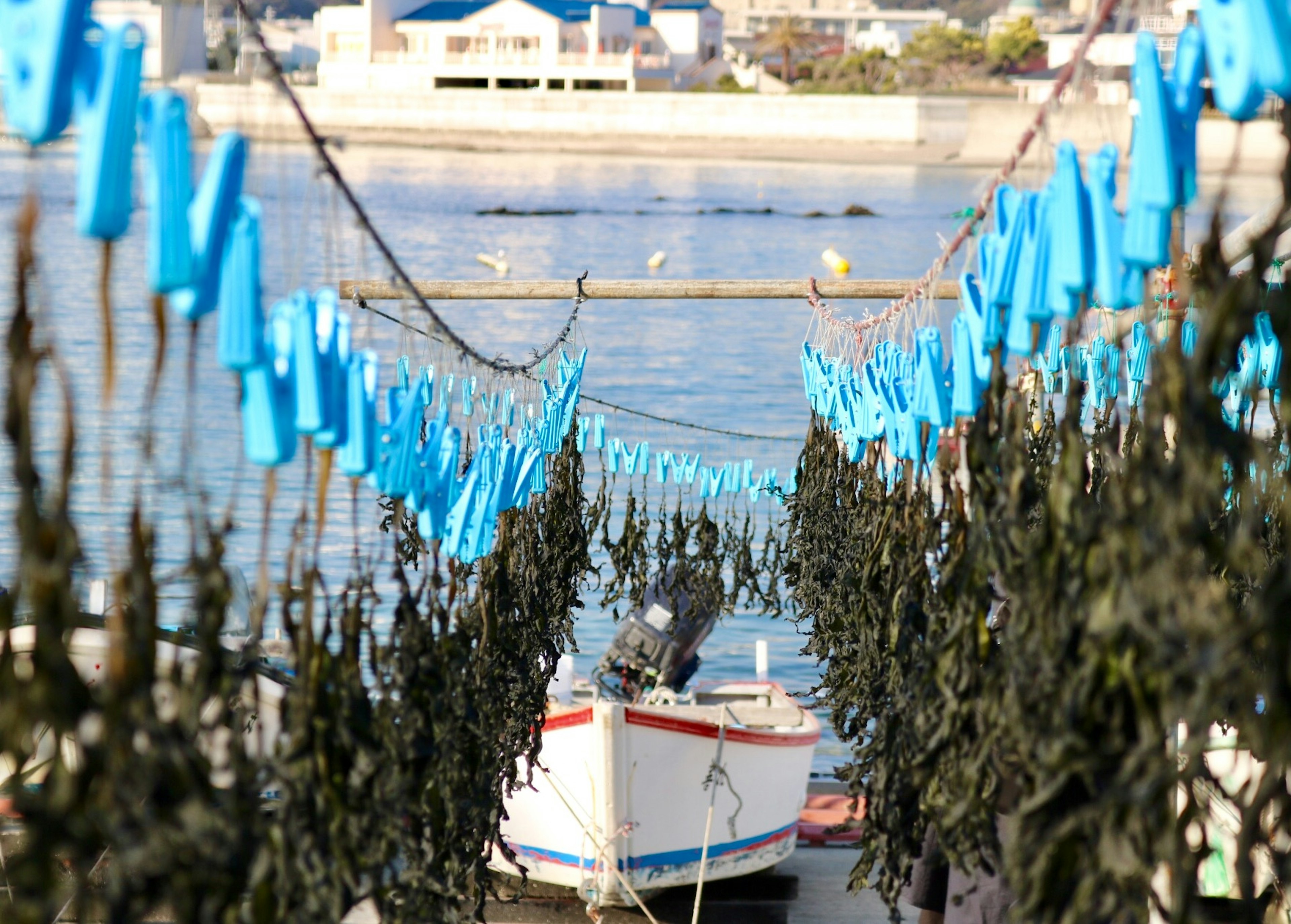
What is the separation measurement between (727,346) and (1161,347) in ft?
101

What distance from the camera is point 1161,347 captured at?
2.82 meters

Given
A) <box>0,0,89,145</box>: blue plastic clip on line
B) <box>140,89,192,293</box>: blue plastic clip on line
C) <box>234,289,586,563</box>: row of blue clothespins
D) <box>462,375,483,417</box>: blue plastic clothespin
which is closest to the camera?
<box>0,0,89,145</box>: blue plastic clip on line

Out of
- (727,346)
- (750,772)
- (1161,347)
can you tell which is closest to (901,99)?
(727,346)

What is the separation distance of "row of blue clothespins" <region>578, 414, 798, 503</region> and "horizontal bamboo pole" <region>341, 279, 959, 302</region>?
6.18ft

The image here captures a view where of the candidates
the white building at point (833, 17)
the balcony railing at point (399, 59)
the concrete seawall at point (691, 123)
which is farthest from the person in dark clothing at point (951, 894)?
the white building at point (833, 17)

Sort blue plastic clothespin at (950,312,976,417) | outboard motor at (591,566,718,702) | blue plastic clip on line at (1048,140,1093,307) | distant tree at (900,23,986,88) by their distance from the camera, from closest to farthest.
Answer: blue plastic clip on line at (1048,140,1093,307), blue plastic clothespin at (950,312,976,417), outboard motor at (591,566,718,702), distant tree at (900,23,986,88)

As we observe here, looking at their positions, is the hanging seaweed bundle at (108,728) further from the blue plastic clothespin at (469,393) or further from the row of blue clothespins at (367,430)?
the blue plastic clothespin at (469,393)

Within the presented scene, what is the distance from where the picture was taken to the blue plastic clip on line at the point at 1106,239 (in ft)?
9.69

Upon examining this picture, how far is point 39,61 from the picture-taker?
2404 millimetres

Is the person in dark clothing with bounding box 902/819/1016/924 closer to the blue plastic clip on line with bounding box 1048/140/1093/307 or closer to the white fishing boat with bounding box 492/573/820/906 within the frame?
the blue plastic clip on line with bounding box 1048/140/1093/307

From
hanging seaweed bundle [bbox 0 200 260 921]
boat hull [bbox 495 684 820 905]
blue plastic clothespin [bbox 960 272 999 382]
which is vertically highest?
blue plastic clothespin [bbox 960 272 999 382]

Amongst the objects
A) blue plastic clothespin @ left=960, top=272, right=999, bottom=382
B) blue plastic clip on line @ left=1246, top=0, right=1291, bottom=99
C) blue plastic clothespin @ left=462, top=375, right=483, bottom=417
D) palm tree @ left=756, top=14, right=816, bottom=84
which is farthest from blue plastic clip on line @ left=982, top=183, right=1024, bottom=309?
palm tree @ left=756, top=14, right=816, bottom=84

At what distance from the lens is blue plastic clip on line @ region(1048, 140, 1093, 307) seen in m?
2.97

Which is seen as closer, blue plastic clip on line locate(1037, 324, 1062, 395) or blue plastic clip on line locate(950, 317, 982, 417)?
blue plastic clip on line locate(950, 317, 982, 417)
